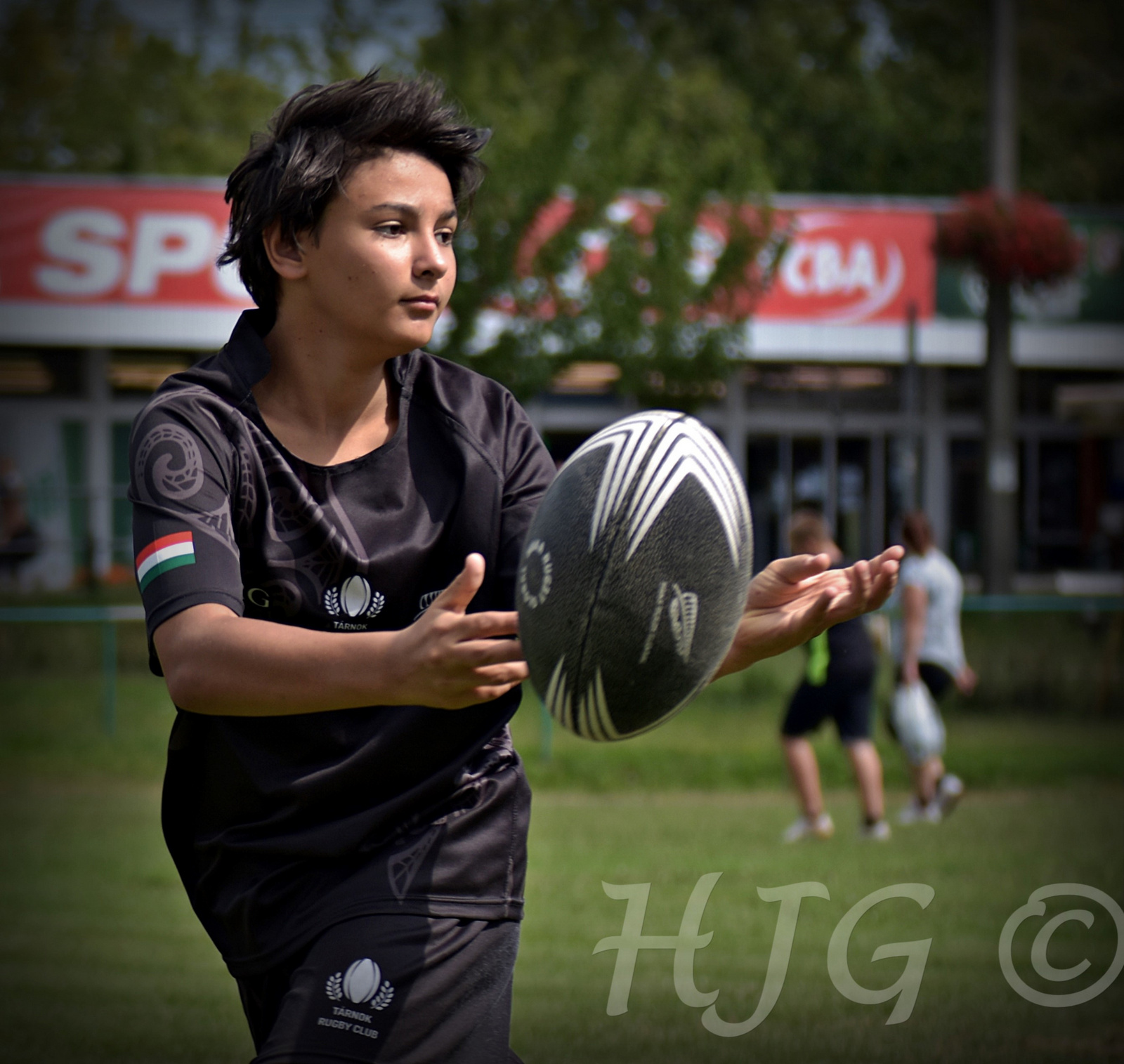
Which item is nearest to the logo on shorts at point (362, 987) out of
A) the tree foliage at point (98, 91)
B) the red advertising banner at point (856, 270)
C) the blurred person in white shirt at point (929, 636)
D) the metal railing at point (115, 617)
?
the blurred person in white shirt at point (929, 636)

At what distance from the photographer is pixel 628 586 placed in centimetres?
200

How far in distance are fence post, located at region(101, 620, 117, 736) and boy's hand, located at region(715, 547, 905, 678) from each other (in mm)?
10913

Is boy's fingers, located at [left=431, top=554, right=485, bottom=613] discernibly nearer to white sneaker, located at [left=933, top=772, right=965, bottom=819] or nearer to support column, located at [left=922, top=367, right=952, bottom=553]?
white sneaker, located at [left=933, top=772, right=965, bottom=819]

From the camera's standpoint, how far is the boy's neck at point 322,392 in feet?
7.91

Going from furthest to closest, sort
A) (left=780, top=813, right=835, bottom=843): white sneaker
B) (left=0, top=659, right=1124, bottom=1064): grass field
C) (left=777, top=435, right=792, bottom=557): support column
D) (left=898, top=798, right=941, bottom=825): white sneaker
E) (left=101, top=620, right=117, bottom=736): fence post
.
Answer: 1. (left=777, top=435, right=792, bottom=557): support column
2. (left=101, top=620, right=117, bottom=736): fence post
3. (left=898, top=798, right=941, bottom=825): white sneaker
4. (left=780, top=813, right=835, bottom=843): white sneaker
5. (left=0, top=659, right=1124, bottom=1064): grass field

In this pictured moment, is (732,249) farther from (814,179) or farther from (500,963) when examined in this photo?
(814,179)

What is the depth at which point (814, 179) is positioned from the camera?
34.7m

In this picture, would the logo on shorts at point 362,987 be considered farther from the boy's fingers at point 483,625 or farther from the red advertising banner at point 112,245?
the red advertising banner at point 112,245

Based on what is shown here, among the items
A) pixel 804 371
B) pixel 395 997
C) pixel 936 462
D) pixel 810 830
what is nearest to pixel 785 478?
pixel 804 371

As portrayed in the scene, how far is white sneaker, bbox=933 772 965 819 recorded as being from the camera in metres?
9.97

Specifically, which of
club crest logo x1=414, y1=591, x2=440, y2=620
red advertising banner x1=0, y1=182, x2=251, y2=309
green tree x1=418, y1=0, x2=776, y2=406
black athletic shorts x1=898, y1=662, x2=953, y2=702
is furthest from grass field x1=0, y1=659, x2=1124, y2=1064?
red advertising banner x1=0, y1=182, x2=251, y2=309

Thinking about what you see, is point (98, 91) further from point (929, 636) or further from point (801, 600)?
point (801, 600)

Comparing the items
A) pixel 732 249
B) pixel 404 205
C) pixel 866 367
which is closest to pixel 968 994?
pixel 404 205

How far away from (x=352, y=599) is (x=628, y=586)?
0.56 metres
